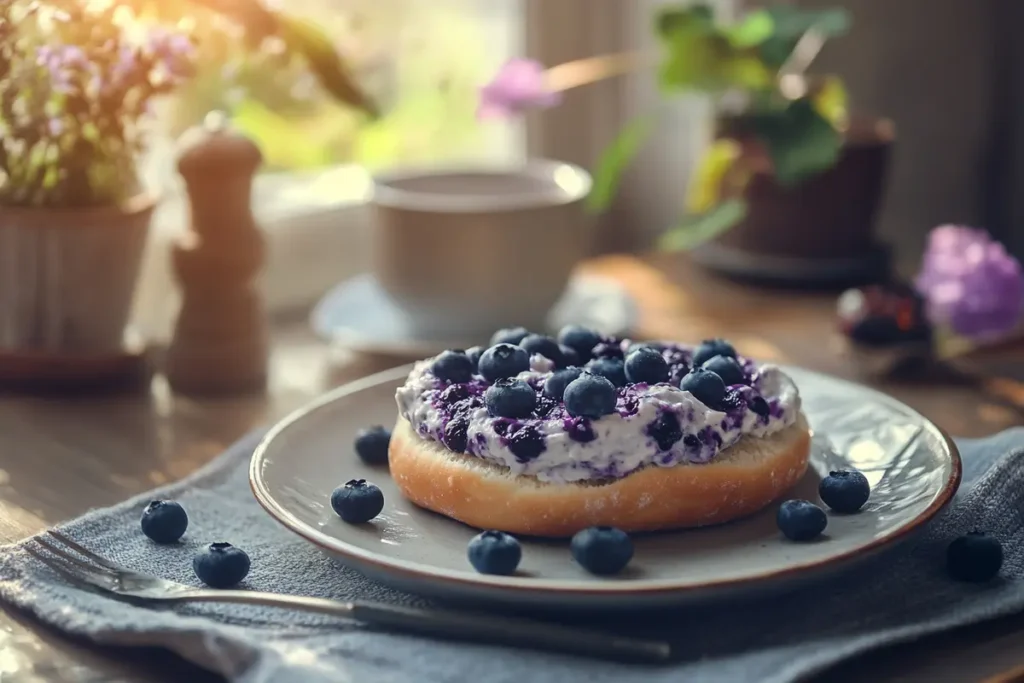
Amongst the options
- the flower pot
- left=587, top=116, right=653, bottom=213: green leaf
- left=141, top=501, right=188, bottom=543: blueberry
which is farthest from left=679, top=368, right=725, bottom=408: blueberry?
left=587, top=116, right=653, bottom=213: green leaf

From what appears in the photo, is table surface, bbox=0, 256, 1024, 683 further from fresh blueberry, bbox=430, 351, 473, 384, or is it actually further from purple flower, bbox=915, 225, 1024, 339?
fresh blueberry, bbox=430, 351, 473, 384

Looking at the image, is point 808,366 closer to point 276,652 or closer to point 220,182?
point 220,182

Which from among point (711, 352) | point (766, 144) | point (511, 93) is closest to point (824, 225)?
point (766, 144)

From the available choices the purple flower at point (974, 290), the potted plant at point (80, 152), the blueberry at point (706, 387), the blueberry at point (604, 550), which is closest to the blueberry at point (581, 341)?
the blueberry at point (706, 387)

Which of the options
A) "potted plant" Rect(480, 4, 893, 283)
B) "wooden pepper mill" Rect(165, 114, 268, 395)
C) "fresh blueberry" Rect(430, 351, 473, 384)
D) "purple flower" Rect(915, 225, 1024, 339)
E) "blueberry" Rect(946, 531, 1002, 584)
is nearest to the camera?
"blueberry" Rect(946, 531, 1002, 584)

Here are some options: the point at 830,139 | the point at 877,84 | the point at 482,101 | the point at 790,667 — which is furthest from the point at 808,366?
the point at 877,84

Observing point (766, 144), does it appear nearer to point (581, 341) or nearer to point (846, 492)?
point (581, 341)
